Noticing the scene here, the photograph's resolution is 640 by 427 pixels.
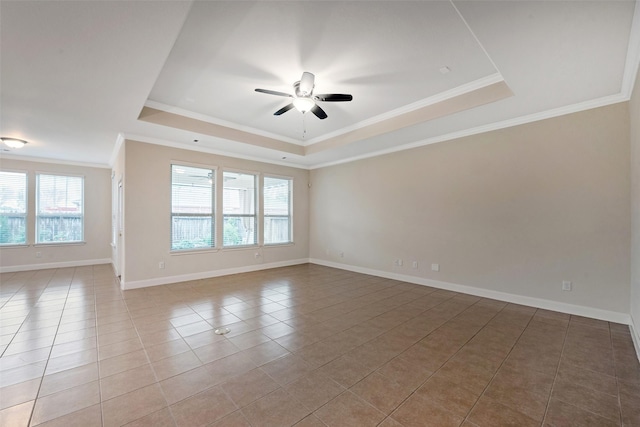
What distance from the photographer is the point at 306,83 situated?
299 cm

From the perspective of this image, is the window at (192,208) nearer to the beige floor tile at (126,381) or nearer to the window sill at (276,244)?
the window sill at (276,244)

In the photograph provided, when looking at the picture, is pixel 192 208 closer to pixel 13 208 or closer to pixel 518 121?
pixel 13 208

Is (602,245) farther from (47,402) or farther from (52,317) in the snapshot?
(52,317)

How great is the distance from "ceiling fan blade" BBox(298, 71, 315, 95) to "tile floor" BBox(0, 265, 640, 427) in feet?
9.06

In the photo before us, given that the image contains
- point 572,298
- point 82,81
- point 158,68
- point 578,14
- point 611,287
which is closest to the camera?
point 578,14

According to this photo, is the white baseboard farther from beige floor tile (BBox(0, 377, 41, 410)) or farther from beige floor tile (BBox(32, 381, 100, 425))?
beige floor tile (BBox(32, 381, 100, 425))

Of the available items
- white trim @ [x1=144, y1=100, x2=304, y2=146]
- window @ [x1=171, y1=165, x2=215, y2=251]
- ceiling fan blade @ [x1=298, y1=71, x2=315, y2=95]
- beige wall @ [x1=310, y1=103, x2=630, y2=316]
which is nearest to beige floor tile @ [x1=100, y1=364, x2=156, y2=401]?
ceiling fan blade @ [x1=298, y1=71, x2=315, y2=95]

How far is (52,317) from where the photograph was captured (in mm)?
3432

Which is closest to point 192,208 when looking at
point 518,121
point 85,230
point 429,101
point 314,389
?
point 85,230

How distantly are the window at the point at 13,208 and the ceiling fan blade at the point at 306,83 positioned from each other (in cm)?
748

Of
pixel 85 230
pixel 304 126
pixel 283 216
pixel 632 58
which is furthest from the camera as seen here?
pixel 283 216

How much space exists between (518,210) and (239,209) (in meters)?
5.35

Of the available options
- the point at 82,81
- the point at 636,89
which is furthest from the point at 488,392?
the point at 82,81

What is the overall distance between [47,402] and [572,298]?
5528 millimetres
